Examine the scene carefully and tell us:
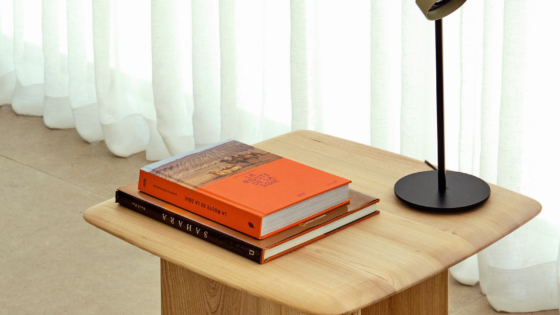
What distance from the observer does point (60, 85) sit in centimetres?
278

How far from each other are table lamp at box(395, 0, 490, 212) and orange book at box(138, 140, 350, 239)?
0.12m

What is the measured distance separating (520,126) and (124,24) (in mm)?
1477

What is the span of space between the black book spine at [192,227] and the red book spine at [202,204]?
19 millimetres

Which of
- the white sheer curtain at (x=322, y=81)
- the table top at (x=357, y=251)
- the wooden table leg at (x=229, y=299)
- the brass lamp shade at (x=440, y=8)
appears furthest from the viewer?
the white sheer curtain at (x=322, y=81)

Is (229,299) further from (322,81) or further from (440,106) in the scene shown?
(322,81)

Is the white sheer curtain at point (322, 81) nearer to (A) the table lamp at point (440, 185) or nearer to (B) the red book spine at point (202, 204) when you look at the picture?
(A) the table lamp at point (440, 185)

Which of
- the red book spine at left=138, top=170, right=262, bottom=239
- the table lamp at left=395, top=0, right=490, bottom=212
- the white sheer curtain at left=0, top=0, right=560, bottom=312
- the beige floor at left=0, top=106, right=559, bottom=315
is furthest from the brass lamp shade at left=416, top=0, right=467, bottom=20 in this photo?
the beige floor at left=0, top=106, right=559, bottom=315

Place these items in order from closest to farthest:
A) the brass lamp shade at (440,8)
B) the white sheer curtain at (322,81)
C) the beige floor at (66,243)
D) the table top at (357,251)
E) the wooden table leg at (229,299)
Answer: the table top at (357,251) < the brass lamp shade at (440,8) < the wooden table leg at (229,299) < the white sheer curtain at (322,81) < the beige floor at (66,243)

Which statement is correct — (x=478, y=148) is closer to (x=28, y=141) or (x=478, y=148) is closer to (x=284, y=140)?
(x=284, y=140)

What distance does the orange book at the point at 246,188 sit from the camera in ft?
2.97

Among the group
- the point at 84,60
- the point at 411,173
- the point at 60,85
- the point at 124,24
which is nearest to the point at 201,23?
the point at 124,24

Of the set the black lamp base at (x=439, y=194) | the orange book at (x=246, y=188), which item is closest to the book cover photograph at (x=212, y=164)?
the orange book at (x=246, y=188)

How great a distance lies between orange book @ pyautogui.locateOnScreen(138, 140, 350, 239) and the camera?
906 mm

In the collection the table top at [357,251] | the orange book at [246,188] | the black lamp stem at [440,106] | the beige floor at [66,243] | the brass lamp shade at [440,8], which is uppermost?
the brass lamp shade at [440,8]
